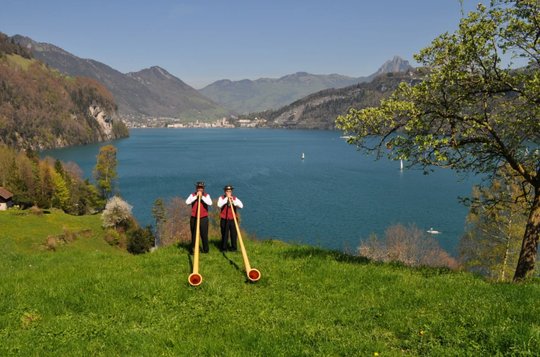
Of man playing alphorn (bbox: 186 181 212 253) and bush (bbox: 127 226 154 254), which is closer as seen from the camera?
man playing alphorn (bbox: 186 181 212 253)

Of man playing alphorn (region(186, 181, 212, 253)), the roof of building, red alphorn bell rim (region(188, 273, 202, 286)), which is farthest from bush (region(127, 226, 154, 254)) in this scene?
red alphorn bell rim (region(188, 273, 202, 286))

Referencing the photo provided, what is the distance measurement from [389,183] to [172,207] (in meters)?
76.6

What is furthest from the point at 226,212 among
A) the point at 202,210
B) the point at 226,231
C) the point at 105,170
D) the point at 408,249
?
the point at 105,170

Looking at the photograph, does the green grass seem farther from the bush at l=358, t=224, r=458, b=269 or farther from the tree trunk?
the bush at l=358, t=224, r=458, b=269

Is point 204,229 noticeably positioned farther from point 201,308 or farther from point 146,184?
point 146,184

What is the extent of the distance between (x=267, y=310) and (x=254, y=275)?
8.19 ft

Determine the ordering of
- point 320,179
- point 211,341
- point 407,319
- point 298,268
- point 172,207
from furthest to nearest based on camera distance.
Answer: point 320,179 → point 172,207 → point 298,268 → point 407,319 → point 211,341

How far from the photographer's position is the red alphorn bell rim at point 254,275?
12.7 meters

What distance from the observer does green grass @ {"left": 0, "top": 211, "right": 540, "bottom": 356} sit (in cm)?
810

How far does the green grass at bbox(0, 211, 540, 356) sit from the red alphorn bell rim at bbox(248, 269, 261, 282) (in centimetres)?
21

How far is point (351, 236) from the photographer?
7962 centimetres

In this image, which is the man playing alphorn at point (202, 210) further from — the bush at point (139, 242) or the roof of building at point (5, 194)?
the roof of building at point (5, 194)

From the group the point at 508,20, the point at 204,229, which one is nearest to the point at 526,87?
the point at 508,20

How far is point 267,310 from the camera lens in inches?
408
